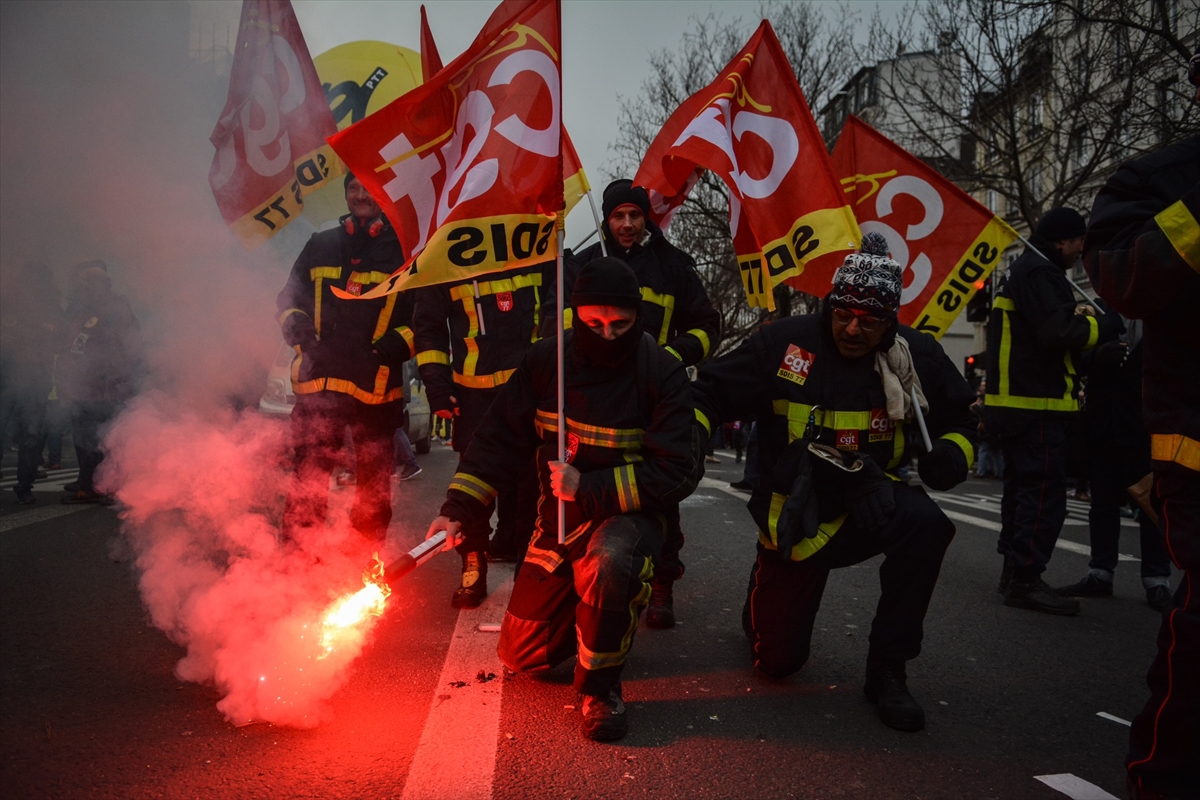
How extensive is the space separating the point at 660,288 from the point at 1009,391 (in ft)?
6.84

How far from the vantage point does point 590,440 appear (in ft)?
11.0

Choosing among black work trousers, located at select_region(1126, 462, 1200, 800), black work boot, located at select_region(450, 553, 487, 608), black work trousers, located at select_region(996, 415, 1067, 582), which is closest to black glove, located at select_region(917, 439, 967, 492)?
black work trousers, located at select_region(1126, 462, 1200, 800)

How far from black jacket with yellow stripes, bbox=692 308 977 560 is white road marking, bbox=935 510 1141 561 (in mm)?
2809

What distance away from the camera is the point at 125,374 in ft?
24.1

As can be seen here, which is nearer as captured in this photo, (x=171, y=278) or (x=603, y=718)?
(x=603, y=718)

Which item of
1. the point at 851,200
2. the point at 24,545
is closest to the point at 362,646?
the point at 24,545

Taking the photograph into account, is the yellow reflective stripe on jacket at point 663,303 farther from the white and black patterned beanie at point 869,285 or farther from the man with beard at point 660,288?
the white and black patterned beanie at point 869,285

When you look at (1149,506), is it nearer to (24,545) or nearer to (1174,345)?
(1174,345)

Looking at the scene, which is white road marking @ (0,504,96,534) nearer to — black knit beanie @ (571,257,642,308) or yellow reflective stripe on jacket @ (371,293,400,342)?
yellow reflective stripe on jacket @ (371,293,400,342)

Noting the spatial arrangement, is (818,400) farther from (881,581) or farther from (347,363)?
(347,363)

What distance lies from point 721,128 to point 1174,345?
3.08 metres

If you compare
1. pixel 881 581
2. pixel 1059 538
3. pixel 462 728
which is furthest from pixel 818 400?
pixel 1059 538

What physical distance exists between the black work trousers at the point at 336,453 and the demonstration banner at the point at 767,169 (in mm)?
2195

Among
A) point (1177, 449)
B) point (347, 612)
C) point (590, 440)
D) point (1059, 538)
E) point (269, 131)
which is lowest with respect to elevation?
point (1059, 538)
